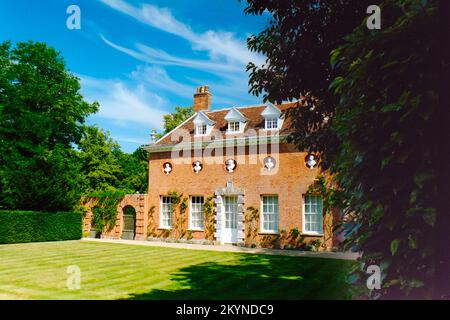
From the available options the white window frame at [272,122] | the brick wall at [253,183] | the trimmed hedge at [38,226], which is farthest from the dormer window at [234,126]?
the trimmed hedge at [38,226]

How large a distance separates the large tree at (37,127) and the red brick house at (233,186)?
5.49 metres

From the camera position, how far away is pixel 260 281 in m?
10.9

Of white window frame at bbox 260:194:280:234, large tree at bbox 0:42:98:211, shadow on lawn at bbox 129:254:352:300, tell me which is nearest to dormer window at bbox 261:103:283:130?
white window frame at bbox 260:194:280:234

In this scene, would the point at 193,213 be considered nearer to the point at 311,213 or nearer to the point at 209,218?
the point at 209,218

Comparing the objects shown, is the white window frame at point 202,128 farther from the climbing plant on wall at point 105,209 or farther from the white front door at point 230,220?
the climbing plant on wall at point 105,209

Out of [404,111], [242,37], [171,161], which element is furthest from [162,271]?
[171,161]

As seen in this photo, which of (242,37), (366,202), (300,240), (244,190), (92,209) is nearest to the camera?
(366,202)

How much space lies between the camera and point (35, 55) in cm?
2942

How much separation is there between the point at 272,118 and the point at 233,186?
15.9ft

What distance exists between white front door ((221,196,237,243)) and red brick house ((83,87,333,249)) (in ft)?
0.20

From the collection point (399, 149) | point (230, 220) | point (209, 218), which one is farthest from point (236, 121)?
point (399, 149)

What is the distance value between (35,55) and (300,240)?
2498 centimetres

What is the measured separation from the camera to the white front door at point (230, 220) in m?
23.0
